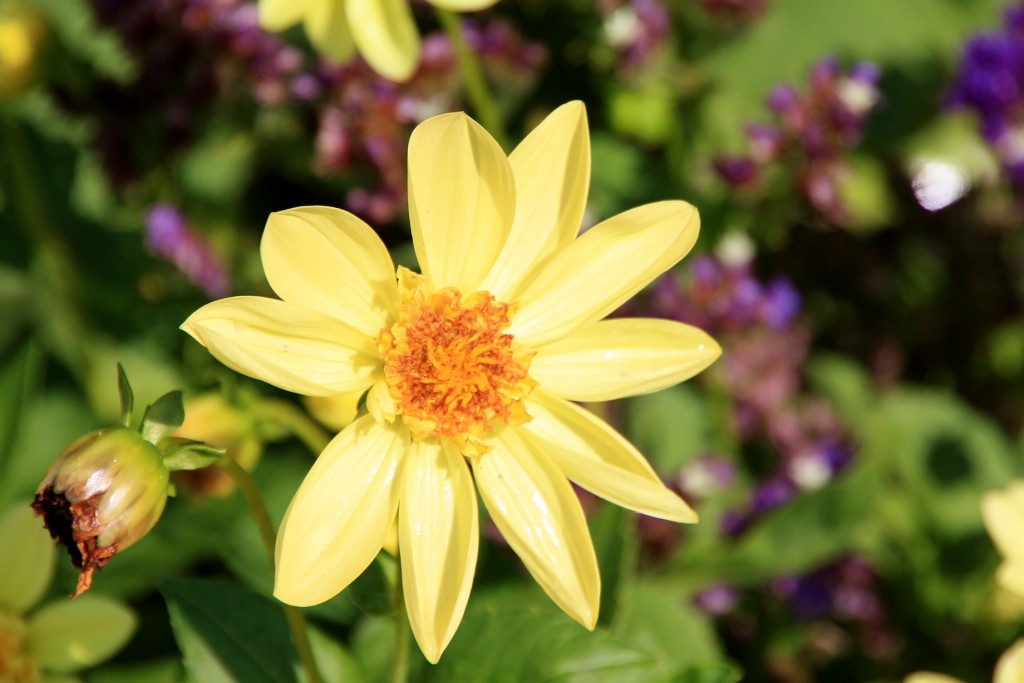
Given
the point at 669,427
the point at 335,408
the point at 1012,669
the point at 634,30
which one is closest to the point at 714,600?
the point at 669,427

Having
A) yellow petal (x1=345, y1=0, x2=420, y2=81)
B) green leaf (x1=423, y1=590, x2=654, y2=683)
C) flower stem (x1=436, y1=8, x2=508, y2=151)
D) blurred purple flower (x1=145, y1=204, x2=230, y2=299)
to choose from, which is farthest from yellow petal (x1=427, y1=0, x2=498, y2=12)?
green leaf (x1=423, y1=590, x2=654, y2=683)

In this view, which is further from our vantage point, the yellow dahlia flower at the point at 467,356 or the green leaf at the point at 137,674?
the green leaf at the point at 137,674

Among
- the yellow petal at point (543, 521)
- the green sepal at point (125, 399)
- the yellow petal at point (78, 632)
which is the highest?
the green sepal at point (125, 399)

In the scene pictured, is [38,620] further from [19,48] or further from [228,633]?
[19,48]

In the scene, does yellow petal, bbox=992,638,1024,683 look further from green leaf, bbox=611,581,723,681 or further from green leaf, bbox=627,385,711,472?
green leaf, bbox=627,385,711,472

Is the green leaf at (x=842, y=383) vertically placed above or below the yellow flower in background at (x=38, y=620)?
Answer: below

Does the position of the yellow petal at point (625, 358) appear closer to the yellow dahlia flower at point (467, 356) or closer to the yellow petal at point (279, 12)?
the yellow dahlia flower at point (467, 356)

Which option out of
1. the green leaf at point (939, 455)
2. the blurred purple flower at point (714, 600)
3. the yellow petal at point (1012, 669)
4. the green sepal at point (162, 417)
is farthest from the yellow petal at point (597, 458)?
the green leaf at point (939, 455)
